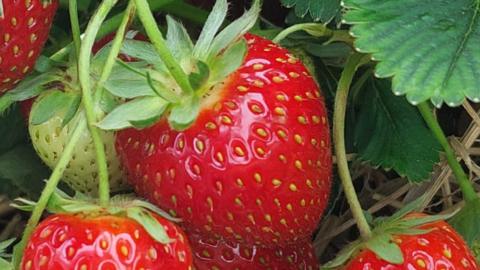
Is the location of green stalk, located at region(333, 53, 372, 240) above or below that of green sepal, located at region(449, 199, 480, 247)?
above

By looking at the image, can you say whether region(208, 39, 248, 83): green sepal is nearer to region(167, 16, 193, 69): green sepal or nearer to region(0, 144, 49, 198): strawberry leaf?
region(167, 16, 193, 69): green sepal

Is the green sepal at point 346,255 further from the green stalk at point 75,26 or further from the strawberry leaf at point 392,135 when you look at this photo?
the green stalk at point 75,26

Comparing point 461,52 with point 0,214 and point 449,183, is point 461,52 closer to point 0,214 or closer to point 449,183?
point 449,183

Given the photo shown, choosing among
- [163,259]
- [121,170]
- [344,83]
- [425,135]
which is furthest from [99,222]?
[425,135]

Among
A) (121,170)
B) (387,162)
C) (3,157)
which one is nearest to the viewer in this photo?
(121,170)

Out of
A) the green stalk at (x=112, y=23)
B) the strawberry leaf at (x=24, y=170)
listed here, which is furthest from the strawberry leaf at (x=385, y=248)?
the strawberry leaf at (x=24, y=170)

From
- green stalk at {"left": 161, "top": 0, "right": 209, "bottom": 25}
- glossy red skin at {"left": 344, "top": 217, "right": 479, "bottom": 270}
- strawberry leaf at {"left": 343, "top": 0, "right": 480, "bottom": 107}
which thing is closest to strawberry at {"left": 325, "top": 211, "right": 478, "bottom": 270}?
glossy red skin at {"left": 344, "top": 217, "right": 479, "bottom": 270}

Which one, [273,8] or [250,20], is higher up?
[250,20]

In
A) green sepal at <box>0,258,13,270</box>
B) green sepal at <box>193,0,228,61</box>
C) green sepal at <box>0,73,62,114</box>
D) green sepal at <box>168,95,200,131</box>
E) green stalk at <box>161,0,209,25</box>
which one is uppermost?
green sepal at <box>193,0,228,61</box>

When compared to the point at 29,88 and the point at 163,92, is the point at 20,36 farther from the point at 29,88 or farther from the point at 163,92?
the point at 163,92
